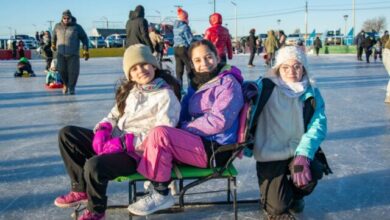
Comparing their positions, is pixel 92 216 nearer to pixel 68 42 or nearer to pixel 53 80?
pixel 68 42

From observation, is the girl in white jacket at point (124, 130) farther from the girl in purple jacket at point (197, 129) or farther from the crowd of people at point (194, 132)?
the girl in purple jacket at point (197, 129)

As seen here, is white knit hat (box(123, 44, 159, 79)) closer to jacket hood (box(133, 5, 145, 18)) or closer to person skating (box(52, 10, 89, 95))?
jacket hood (box(133, 5, 145, 18))

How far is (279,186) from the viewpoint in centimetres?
260

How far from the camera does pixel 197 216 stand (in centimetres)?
272

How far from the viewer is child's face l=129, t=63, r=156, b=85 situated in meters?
2.59

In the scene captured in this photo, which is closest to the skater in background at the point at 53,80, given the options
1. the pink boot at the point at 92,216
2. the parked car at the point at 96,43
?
the pink boot at the point at 92,216

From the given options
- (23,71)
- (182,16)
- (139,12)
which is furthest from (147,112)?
(23,71)

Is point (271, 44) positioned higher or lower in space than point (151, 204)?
higher

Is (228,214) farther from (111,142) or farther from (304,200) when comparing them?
(111,142)

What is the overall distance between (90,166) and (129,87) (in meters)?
0.62

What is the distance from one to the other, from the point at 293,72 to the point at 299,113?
0.25 meters

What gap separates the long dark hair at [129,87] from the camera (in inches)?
104

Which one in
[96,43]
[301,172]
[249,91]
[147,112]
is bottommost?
[301,172]

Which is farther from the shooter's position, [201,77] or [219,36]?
[219,36]
